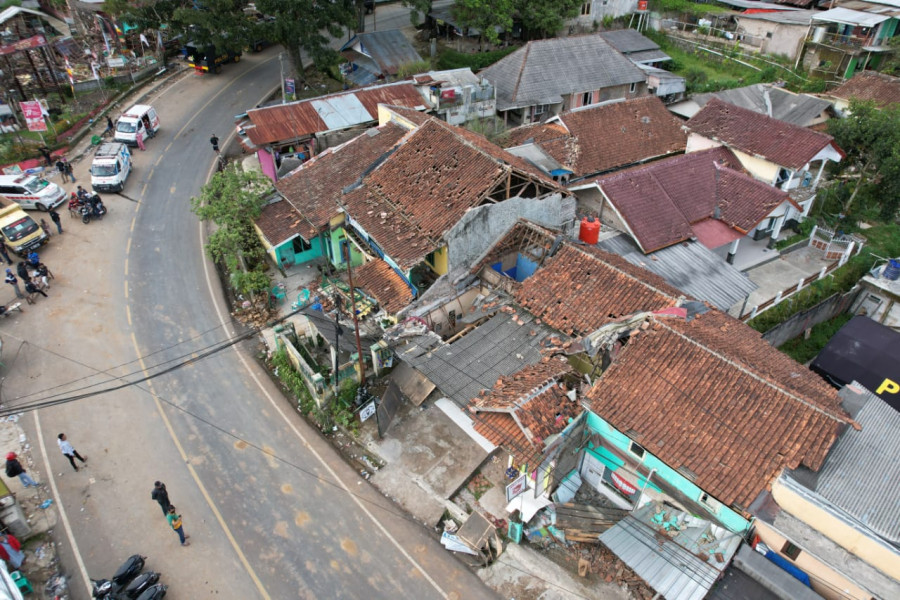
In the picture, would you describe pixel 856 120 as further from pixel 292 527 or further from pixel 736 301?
pixel 292 527

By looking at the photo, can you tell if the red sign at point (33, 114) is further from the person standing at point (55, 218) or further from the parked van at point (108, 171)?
the person standing at point (55, 218)

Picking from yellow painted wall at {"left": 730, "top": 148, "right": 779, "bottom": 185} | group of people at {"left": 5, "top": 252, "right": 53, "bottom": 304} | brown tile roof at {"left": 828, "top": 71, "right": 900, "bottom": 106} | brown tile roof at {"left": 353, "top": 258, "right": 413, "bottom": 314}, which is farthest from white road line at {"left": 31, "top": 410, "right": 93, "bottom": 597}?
brown tile roof at {"left": 828, "top": 71, "right": 900, "bottom": 106}

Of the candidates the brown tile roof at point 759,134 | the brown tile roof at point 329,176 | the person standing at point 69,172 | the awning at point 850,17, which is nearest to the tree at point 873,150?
the brown tile roof at point 759,134

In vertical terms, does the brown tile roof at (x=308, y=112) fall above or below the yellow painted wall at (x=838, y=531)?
above

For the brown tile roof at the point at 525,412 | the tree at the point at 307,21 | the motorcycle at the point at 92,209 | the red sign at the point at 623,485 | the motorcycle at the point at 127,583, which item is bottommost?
the motorcycle at the point at 127,583

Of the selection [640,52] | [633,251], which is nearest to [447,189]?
[633,251]

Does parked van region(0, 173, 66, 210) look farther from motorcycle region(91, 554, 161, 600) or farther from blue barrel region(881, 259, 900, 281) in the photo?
blue barrel region(881, 259, 900, 281)

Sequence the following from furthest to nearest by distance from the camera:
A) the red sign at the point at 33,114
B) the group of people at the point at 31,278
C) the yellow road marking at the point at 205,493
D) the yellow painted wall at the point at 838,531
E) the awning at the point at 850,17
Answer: the awning at the point at 850,17 < the red sign at the point at 33,114 < the group of people at the point at 31,278 < the yellow road marking at the point at 205,493 < the yellow painted wall at the point at 838,531
